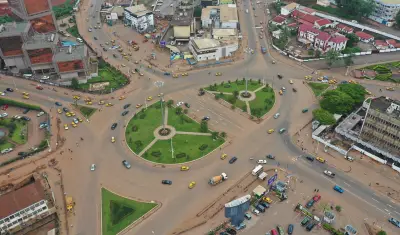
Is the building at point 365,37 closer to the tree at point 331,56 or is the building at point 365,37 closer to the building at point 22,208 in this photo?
the tree at point 331,56

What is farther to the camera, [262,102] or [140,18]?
[140,18]

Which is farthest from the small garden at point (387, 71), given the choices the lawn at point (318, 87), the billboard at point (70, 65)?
the billboard at point (70, 65)

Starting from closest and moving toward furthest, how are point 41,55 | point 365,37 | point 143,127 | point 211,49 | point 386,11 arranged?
point 143,127 < point 41,55 < point 211,49 < point 365,37 < point 386,11

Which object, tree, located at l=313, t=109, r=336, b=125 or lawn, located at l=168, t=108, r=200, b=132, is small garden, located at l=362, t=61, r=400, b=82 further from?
lawn, located at l=168, t=108, r=200, b=132

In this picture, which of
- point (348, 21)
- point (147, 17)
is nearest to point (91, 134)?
point (147, 17)

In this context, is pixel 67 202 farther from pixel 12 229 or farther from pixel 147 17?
pixel 147 17

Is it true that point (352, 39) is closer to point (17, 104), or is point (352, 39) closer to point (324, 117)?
point (324, 117)

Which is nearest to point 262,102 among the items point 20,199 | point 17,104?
point 20,199
